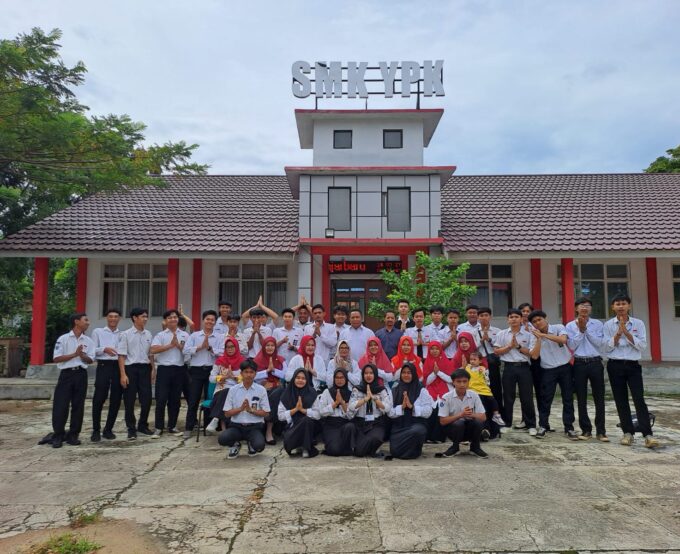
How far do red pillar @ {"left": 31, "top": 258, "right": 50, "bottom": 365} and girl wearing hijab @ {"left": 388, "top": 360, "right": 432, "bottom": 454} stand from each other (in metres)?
9.40

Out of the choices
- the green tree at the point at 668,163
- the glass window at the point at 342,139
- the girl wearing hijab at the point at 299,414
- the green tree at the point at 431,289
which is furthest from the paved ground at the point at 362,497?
the green tree at the point at 668,163

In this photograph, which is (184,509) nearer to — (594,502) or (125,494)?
(125,494)

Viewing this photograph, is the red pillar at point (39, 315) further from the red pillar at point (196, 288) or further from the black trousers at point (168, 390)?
the black trousers at point (168, 390)

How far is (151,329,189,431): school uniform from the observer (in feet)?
22.5

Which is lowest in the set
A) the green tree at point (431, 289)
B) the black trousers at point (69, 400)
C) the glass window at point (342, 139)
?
the black trousers at point (69, 400)

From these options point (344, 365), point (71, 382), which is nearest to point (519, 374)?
point (344, 365)

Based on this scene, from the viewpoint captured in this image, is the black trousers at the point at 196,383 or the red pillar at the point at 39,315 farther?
the red pillar at the point at 39,315

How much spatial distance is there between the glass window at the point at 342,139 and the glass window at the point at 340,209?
1502mm

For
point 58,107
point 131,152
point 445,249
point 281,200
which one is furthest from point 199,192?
point 445,249

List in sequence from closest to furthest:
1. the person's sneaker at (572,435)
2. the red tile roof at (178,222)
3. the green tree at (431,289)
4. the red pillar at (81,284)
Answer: the person's sneaker at (572,435), the green tree at (431,289), the red tile roof at (178,222), the red pillar at (81,284)

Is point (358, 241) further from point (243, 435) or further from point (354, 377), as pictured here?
point (243, 435)

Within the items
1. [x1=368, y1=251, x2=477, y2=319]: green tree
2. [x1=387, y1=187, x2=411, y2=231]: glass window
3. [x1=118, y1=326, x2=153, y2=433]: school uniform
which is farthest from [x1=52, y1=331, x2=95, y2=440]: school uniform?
[x1=387, y1=187, x2=411, y2=231]: glass window

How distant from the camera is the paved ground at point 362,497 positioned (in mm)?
3572

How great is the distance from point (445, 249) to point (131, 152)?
7.30 m
